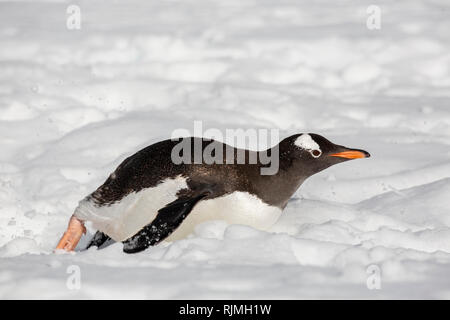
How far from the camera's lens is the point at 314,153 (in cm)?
297

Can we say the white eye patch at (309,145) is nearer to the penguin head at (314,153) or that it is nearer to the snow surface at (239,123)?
the penguin head at (314,153)

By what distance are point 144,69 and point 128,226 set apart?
3.06 m

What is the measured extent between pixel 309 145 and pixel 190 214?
1.81ft

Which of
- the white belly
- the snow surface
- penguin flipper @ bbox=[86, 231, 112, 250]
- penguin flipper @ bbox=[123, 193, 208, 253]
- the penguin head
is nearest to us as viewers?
the snow surface

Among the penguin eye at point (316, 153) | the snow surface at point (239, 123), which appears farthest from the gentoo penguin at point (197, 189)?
the snow surface at point (239, 123)

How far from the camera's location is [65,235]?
305 cm

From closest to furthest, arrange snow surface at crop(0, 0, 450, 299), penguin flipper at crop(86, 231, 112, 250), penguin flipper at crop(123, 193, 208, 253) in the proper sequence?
snow surface at crop(0, 0, 450, 299)
penguin flipper at crop(123, 193, 208, 253)
penguin flipper at crop(86, 231, 112, 250)

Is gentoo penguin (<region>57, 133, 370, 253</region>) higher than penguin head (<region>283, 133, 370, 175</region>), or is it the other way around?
penguin head (<region>283, 133, 370, 175</region>)

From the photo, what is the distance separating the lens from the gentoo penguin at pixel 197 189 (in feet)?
9.14

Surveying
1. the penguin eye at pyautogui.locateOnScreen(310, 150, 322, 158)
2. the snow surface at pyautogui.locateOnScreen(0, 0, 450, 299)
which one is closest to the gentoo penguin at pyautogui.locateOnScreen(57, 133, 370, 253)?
the penguin eye at pyautogui.locateOnScreen(310, 150, 322, 158)

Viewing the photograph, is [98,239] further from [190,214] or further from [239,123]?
[239,123]

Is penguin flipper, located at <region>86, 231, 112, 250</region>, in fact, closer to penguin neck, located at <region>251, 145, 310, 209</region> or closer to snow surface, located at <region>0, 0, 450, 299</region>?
snow surface, located at <region>0, 0, 450, 299</region>

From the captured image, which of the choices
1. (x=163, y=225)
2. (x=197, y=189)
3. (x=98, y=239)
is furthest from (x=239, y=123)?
(x=163, y=225)

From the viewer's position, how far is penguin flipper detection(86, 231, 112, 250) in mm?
3186
